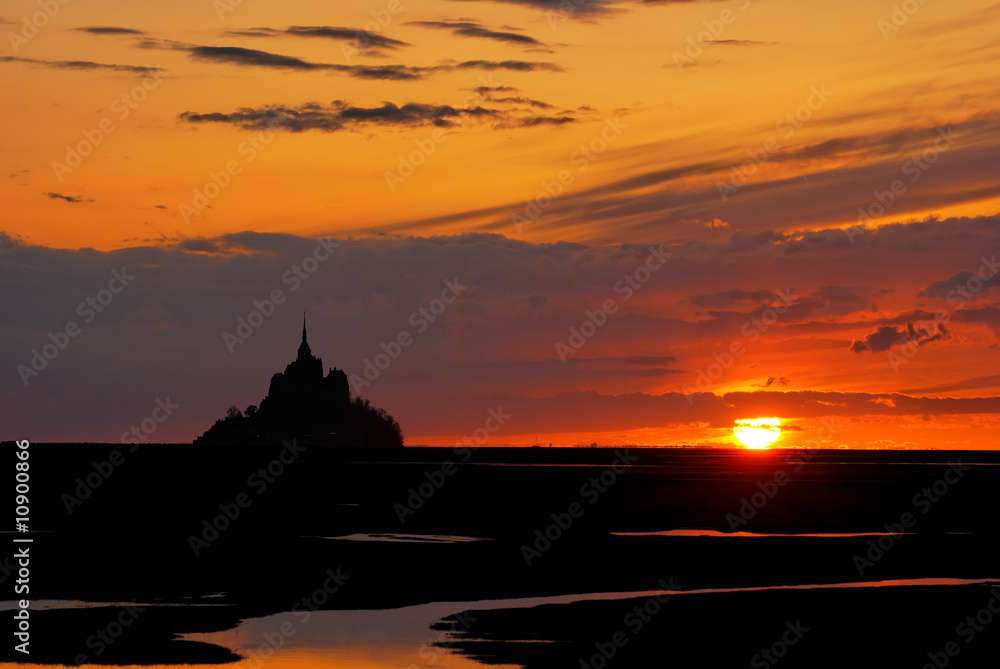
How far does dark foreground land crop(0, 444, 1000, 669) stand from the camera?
121ft

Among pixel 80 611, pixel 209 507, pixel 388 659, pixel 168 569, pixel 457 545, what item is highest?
pixel 209 507

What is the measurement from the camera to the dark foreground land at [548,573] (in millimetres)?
36969

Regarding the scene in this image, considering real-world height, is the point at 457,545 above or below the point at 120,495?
below

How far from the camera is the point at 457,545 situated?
212ft

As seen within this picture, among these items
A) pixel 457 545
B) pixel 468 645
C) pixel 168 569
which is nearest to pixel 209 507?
pixel 457 545

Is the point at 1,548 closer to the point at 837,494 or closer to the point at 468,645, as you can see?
the point at 468,645

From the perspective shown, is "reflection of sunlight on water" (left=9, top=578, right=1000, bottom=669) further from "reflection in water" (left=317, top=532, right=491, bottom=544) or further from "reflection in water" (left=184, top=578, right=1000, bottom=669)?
"reflection in water" (left=317, top=532, right=491, bottom=544)

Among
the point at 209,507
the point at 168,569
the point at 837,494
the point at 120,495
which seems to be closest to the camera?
the point at 168,569

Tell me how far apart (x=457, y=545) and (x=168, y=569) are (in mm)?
16281

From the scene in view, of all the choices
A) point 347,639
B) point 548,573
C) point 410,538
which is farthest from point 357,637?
point 410,538

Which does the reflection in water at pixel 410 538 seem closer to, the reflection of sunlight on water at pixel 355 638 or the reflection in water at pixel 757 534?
the reflection in water at pixel 757 534

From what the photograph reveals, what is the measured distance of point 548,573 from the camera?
5262cm

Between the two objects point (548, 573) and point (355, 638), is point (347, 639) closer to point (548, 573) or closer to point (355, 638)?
point (355, 638)

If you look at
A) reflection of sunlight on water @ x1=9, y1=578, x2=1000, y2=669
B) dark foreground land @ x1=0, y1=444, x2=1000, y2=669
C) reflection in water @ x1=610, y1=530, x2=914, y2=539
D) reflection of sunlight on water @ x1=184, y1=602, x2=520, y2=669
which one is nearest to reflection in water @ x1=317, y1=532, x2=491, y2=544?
dark foreground land @ x1=0, y1=444, x2=1000, y2=669
